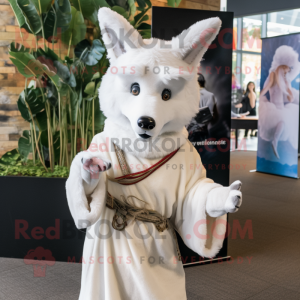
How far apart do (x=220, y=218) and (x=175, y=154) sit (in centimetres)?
29

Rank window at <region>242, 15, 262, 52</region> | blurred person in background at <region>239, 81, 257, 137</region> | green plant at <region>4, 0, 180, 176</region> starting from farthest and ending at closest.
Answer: window at <region>242, 15, 262, 52</region> → blurred person in background at <region>239, 81, 257, 137</region> → green plant at <region>4, 0, 180, 176</region>

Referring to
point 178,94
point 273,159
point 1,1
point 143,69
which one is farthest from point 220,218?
point 273,159

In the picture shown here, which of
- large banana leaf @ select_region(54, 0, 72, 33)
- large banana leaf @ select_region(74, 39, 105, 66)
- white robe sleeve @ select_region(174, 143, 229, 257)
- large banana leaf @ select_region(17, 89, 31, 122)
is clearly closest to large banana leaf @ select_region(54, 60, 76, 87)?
large banana leaf @ select_region(74, 39, 105, 66)

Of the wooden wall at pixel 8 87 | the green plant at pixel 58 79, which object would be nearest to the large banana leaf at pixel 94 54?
the green plant at pixel 58 79

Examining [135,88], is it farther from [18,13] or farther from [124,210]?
[18,13]

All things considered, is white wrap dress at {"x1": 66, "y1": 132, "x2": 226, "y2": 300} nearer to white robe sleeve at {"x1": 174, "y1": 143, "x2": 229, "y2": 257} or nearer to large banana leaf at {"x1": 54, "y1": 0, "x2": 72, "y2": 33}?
white robe sleeve at {"x1": 174, "y1": 143, "x2": 229, "y2": 257}

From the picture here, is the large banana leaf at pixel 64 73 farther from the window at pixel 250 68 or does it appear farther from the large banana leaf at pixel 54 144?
the window at pixel 250 68

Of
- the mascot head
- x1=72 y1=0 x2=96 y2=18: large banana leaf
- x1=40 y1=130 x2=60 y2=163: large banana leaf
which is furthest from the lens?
x1=40 y1=130 x2=60 y2=163: large banana leaf

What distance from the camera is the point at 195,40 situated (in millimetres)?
1319

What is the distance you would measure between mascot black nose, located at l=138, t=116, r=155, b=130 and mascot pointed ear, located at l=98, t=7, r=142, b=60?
29 cm

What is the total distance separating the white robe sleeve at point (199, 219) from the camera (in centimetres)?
135

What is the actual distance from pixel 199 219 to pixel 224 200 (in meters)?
0.15

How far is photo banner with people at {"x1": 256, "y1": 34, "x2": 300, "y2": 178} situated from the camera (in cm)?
574

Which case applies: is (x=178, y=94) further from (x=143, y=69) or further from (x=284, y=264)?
(x=284, y=264)
